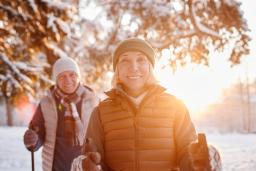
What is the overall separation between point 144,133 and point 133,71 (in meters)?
0.42

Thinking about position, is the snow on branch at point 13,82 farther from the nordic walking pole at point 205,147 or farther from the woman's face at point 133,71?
the nordic walking pole at point 205,147

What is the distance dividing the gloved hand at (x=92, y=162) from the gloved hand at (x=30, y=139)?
7.65 ft

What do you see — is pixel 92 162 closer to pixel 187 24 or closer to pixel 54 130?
pixel 54 130

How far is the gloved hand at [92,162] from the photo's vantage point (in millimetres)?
2529

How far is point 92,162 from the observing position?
2.54 metres

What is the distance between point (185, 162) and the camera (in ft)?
8.50

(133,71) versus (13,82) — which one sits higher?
(13,82)

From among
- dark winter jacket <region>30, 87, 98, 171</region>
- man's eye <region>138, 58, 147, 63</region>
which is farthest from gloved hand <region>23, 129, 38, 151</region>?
man's eye <region>138, 58, 147, 63</region>

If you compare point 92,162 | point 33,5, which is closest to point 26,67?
point 33,5

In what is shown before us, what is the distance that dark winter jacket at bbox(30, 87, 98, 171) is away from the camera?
5.05m

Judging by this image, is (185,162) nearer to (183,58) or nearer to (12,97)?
(12,97)

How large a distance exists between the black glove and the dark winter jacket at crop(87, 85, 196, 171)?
0.79 ft

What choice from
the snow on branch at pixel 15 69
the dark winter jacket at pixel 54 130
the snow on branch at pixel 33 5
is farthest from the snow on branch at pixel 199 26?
Answer: the dark winter jacket at pixel 54 130

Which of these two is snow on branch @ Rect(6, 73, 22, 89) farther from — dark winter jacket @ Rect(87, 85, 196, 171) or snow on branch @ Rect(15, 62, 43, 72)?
dark winter jacket @ Rect(87, 85, 196, 171)
